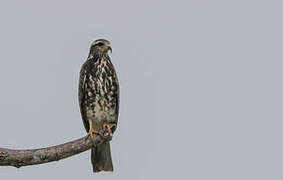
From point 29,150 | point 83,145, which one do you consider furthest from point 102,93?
point 29,150

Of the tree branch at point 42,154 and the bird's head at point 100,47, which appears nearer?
the tree branch at point 42,154

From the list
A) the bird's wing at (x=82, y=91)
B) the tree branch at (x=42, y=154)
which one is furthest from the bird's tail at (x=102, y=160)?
the tree branch at (x=42, y=154)

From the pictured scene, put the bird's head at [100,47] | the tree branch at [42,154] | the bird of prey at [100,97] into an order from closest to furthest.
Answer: the tree branch at [42,154]
the bird of prey at [100,97]
the bird's head at [100,47]

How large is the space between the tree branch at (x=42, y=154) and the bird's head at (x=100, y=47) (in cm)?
186

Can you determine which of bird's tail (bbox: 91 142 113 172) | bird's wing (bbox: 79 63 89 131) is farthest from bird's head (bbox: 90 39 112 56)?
bird's tail (bbox: 91 142 113 172)

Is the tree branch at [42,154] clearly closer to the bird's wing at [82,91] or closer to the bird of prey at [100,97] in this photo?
the bird of prey at [100,97]

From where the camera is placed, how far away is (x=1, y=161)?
654cm

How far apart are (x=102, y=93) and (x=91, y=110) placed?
31 cm

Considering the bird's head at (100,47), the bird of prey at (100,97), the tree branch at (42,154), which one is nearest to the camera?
the tree branch at (42,154)

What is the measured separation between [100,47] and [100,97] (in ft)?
2.56

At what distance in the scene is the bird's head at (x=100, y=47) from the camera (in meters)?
8.86

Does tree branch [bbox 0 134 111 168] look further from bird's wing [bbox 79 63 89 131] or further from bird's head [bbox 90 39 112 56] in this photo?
bird's head [bbox 90 39 112 56]

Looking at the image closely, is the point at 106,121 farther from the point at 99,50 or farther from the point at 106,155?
the point at 99,50

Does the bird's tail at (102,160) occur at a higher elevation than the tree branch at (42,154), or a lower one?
higher
